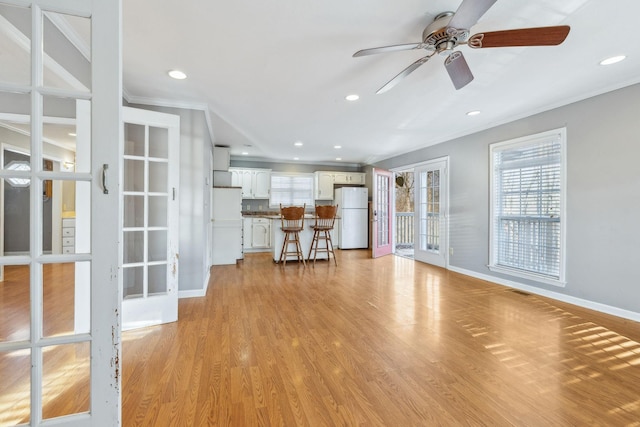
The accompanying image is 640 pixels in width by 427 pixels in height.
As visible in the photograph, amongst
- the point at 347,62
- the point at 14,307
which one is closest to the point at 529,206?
the point at 347,62

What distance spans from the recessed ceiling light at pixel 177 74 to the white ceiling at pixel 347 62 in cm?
6

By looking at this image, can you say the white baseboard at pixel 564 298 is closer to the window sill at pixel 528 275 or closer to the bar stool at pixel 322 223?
the window sill at pixel 528 275

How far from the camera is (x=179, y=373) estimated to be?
1796 mm

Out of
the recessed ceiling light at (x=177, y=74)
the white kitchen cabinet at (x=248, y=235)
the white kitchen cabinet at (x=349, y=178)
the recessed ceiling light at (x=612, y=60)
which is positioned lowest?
the white kitchen cabinet at (x=248, y=235)

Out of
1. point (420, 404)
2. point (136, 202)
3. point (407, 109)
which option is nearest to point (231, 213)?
point (136, 202)

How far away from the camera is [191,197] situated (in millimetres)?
3271

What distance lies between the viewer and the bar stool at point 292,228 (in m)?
5.00

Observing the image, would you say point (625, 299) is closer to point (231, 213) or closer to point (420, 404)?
point (420, 404)

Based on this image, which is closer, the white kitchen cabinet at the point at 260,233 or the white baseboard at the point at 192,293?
the white baseboard at the point at 192,293

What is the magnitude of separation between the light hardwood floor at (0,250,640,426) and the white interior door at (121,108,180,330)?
0.80ft

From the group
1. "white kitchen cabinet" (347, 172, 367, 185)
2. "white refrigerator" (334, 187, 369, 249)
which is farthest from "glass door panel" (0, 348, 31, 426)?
"white kitchen cabinet" (347, 172, 367, 185)

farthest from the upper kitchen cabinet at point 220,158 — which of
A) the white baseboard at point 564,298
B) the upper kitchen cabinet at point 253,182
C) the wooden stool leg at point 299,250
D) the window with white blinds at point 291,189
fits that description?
the white baseboard at point 564,298

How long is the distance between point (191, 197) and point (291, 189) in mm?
4347

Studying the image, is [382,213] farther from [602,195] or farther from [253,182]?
[602,195]
